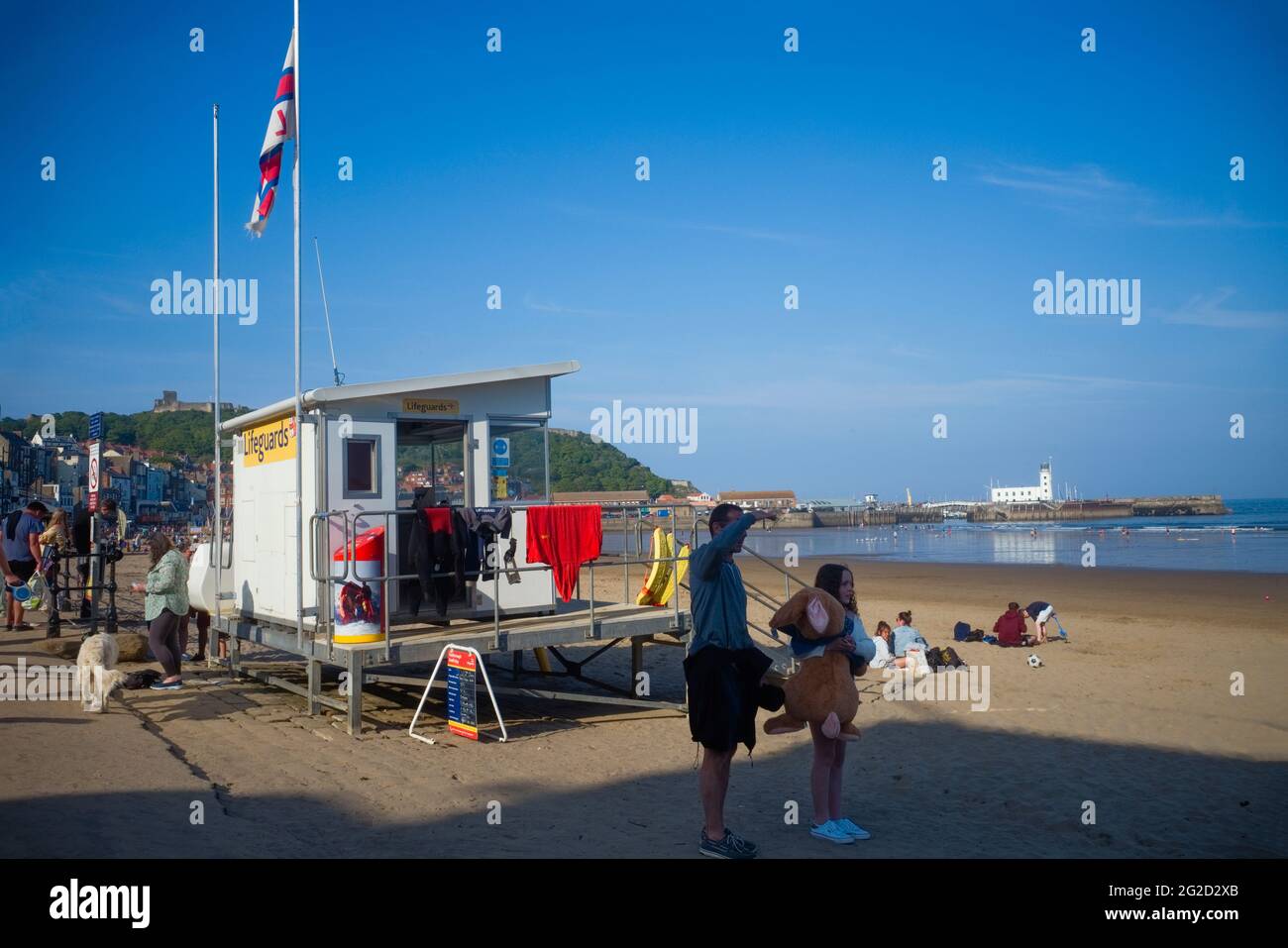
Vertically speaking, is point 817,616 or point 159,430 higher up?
point 159,430

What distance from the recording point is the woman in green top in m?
10.5

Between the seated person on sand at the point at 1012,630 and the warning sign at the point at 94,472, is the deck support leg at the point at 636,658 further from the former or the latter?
the warning sign at the point at 94,472

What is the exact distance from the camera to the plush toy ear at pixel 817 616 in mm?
5867

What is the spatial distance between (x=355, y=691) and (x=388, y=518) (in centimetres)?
190

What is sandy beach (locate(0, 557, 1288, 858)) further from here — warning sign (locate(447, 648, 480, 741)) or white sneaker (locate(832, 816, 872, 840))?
warning sign (locate(447, 648, 480, 741))

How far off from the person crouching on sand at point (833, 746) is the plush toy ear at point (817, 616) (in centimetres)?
17

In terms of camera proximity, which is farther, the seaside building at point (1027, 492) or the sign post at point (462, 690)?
the seaside building at point (1027, 492)

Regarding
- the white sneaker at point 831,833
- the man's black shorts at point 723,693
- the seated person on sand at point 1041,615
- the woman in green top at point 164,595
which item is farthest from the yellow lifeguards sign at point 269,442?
the seated person on sand at point 1041,615

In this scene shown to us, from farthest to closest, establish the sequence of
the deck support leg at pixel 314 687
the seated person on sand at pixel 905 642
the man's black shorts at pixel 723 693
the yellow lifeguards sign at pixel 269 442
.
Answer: the seated person on sand at pixel 905 642 → the yellow lifeguards sign at pixel 269 442 → the deck support leg at pixel 314 687 → the man's black shorts at pixel 723 693

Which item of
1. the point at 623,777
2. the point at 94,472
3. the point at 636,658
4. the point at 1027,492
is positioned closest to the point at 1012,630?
the point at 636,658

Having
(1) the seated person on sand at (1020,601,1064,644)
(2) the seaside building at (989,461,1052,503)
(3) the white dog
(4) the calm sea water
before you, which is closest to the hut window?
(3) the white dog

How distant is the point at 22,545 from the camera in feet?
49.7

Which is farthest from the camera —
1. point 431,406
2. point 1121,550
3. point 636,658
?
point 1121,550

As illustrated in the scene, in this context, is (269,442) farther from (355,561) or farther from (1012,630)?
(1012,630)
